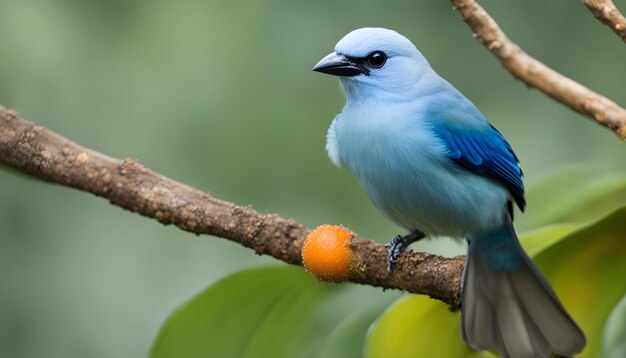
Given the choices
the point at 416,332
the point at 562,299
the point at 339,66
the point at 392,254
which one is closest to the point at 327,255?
the point at 392,254

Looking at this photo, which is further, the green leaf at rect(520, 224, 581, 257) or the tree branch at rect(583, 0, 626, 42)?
the green leaf at rect(520, 224, 581, 257)

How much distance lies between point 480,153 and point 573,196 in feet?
1.02

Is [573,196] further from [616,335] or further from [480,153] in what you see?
[616,335]

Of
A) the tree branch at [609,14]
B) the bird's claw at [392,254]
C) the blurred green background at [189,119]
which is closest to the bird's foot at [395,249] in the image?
the bird's claw at [392,254]

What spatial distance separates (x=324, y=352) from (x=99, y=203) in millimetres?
1572

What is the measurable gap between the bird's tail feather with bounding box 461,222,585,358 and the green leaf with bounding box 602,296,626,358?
28.7 inches

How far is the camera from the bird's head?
1.93 m

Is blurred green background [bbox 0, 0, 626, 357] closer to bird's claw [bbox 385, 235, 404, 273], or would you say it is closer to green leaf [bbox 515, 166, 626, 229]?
green leaf [bbox 515, 166, 626, 229]

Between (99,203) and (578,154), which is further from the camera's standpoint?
(99,203)

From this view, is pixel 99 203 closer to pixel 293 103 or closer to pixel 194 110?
pixel 194 110

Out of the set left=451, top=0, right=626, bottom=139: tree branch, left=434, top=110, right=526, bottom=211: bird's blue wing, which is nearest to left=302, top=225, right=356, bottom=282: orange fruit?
left=434, top=110, right=526, bottom=211: bird's blue wing

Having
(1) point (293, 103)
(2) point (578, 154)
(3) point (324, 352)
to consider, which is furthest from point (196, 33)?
(3) point (324, 352)

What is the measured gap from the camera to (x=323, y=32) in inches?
136

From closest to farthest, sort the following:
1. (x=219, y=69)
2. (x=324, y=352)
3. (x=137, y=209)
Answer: (x=137, y=209) → (x=324, y=352) → (x=219, y=69)
